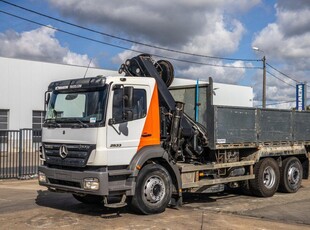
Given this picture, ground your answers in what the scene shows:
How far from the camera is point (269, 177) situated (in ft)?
40.4

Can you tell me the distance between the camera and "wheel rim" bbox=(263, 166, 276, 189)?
481 inches

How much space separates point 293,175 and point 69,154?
283 inches

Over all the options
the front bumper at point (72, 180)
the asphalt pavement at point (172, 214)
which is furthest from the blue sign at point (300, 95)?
the front bumper at point (72, 180)

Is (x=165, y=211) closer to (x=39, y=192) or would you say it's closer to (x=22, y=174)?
(x=39, y=192)

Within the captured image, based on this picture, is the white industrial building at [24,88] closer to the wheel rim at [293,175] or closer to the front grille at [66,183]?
the wheel rim at [293,175]

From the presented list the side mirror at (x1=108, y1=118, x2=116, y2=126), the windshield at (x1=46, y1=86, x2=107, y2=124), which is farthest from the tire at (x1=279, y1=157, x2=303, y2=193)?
the windshield at (x1=46, y1=86, x2=107, y2=124)

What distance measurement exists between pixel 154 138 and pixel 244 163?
3176 millimetres

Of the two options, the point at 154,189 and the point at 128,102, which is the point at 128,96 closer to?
the point at 128,102

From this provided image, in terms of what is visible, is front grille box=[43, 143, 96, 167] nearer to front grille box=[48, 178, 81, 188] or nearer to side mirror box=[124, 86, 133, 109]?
front grille box=[48, 178, 81, 188]

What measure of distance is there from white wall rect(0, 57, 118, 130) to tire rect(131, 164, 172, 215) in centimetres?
2075

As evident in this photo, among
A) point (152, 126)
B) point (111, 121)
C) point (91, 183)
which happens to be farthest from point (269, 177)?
point (91, 183)

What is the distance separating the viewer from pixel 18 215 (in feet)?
30.6

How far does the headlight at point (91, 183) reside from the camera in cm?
838

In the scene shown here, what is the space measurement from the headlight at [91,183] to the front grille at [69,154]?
304mm
